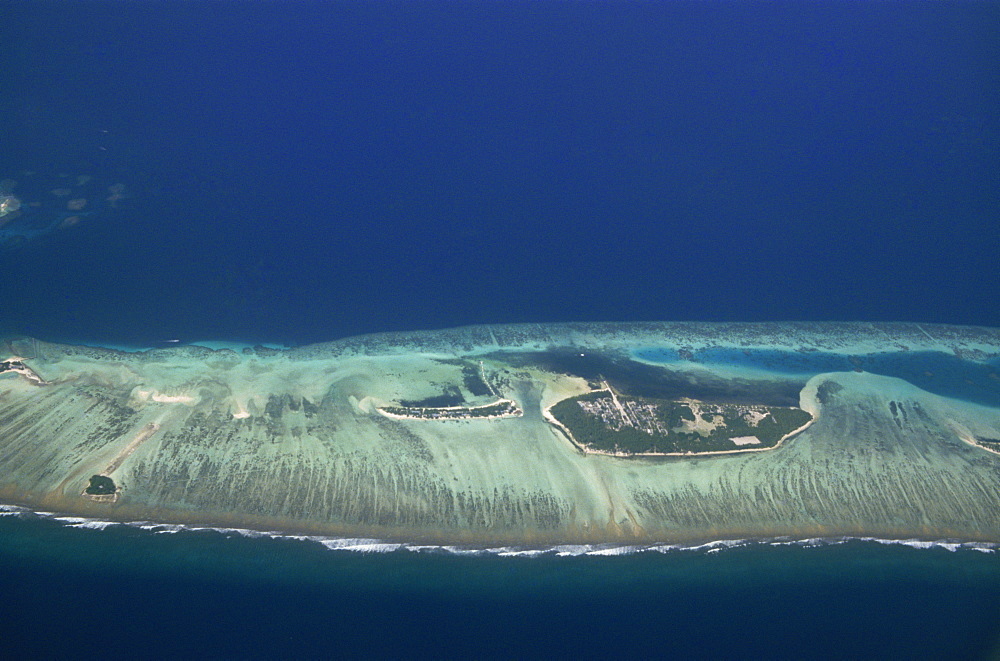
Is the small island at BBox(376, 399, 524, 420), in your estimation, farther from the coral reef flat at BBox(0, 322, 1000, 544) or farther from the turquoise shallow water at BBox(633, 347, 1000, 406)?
the turquoise shallow water at BBox(633, 347, 1000, 406)

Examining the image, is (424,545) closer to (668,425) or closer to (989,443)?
(668,425)

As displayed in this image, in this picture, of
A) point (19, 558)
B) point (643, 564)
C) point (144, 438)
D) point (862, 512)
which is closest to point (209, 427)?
point (144, 438)

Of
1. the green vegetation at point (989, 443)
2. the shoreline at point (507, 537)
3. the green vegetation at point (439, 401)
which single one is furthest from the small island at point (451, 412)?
the green vegetation at point (989, 443)

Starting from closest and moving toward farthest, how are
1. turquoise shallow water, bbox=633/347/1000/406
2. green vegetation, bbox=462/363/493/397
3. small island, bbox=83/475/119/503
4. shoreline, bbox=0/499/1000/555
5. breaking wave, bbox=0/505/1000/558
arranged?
breaking wave, bbox=0/505/1000/558, shoreline, bbox=0/499/1000/555, small island, bbox=83/475/119/503, green vegetation, bbox=462/363/493/397, turquoise shallow water, bbox=633/347/1000/406

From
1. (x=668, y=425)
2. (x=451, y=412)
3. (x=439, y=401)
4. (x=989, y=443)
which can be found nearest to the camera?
(x=668, y=425)

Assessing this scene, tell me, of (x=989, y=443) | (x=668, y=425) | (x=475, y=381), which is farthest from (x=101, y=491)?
(x=989, y=443)

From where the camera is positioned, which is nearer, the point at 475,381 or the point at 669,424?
the point at 669,424

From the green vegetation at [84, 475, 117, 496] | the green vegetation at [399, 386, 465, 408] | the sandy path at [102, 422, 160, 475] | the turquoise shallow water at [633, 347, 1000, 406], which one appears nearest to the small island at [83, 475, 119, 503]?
the green vegetation at [84, 475, 117, 496]

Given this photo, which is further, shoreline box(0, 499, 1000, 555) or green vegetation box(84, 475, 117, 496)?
green vegetation box(84, 475, 117, 496)
